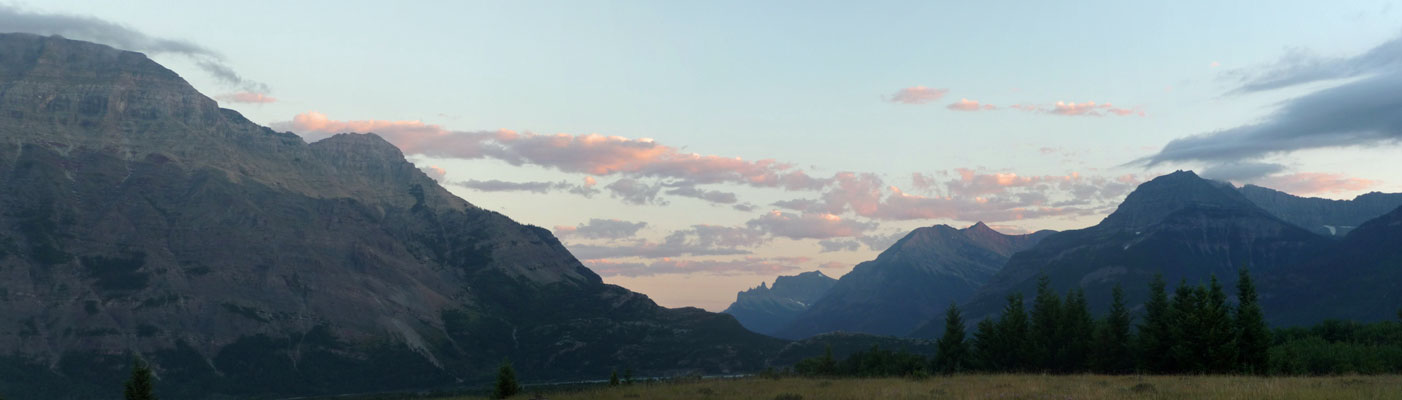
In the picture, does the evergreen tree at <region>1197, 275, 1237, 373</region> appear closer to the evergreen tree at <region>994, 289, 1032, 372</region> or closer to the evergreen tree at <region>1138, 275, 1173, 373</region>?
the evergreen tree at <region>1138, 275, 1173, 373</region>

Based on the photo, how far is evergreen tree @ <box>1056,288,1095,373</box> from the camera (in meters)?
101

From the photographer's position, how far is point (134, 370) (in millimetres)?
57625

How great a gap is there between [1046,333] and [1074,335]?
482 centimetres

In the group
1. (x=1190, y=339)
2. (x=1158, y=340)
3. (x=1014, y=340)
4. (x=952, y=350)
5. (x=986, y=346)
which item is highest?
(x=1190, y=339)

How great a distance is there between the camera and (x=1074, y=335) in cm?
10362

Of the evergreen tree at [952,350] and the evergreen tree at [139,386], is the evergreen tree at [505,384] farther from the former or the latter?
the evergreen tree at [952,350]

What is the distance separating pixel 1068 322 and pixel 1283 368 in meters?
32.9

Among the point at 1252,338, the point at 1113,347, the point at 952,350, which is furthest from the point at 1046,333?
the point at 1252,338

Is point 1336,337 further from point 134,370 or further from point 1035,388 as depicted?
point 134,370

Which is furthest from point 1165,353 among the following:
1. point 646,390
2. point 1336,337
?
point 646,390

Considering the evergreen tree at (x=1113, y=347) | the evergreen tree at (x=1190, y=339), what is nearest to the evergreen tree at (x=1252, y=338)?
the evergreen tree at (x=1190, y=339)

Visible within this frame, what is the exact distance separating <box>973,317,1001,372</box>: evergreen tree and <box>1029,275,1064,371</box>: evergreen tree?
5.12m

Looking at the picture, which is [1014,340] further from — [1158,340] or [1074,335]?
[1158,340]

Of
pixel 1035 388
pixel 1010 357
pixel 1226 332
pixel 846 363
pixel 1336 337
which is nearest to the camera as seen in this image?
pixel 1035 388
